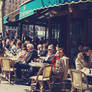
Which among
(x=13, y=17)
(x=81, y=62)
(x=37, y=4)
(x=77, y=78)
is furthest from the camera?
(x=13, y=17)

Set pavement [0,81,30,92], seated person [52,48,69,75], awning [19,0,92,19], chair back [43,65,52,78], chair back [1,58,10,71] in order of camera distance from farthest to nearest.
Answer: chair back [1,58,10,71]
awning [19,0,92,19]
pavement [0,81,30,92]
seated person [52,48,69,75]
chair back [43,65,52,78]

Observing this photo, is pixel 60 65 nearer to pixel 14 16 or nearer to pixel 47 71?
pixel 47 71

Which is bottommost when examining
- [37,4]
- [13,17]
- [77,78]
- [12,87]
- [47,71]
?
[12,87]

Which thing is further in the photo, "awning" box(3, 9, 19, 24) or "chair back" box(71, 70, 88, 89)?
"awning" box(3, 9, 19, 24)

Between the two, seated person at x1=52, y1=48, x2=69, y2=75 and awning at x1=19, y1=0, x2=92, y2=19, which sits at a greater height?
awning at x1=19, y1=0, x2=92, y2=19

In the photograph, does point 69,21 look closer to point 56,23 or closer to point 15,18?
point 56,23

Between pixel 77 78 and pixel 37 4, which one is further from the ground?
pixel 37 4

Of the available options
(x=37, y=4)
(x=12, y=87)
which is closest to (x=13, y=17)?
(x=37, y=4)

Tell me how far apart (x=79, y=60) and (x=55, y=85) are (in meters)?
1.62

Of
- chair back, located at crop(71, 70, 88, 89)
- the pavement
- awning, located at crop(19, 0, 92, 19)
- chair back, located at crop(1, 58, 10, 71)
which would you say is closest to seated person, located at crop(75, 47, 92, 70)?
chair back, located at crop(71, 70, 88, 89)

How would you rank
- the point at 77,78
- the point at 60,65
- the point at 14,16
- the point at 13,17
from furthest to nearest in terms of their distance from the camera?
the point at 13,17
the point at 14,16
the point at 60,65
the point at 77,78

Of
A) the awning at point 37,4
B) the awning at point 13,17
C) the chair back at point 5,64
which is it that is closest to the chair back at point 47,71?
the chair back at point 5,64

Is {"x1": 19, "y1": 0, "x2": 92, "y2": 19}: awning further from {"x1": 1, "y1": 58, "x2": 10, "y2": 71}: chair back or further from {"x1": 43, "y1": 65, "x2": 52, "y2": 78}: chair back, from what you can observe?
{"x1": 1, "y1": 58, "x2": 10, "y2": 71}: chair back

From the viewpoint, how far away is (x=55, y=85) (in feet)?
31.4
